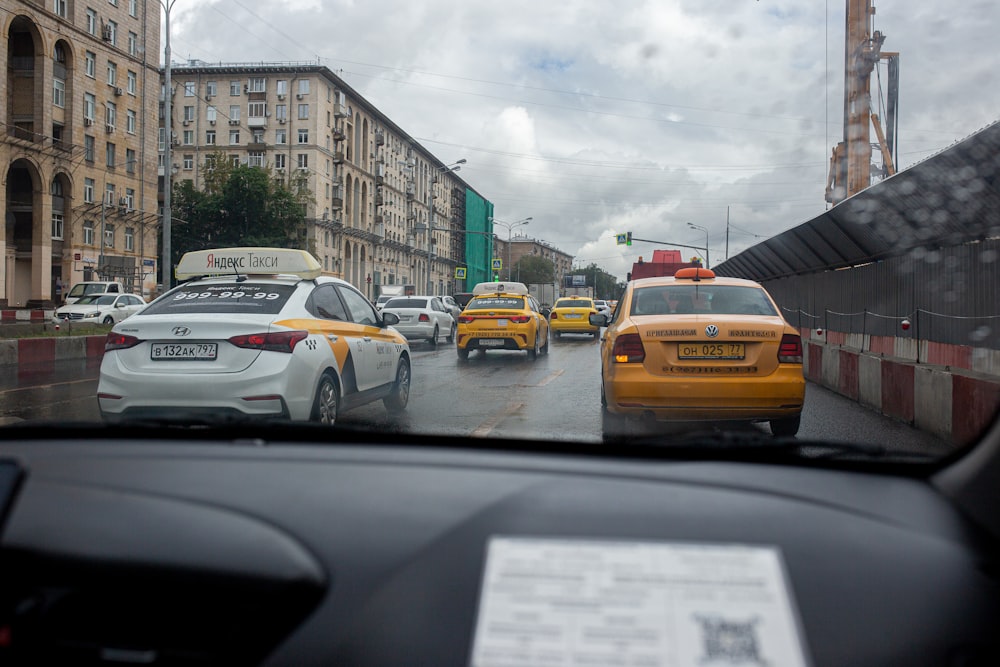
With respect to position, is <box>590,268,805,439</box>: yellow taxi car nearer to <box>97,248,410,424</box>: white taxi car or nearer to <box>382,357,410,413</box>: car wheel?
<box>97,248,410,424</box>: white taxi car

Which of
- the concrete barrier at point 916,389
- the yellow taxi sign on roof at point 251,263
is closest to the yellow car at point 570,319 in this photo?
the concrete barrier at point 916,389

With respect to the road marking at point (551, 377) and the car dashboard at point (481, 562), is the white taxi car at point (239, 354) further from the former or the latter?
the road marking at point (551, 377)

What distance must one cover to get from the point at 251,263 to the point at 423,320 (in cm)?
1468

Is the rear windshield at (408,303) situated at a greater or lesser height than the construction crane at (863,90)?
lesser

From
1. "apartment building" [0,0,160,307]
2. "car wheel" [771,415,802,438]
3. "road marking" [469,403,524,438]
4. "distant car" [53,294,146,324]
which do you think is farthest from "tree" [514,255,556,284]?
"car wheel" [771,415,802,438]

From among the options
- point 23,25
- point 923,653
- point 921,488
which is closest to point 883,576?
point 923,653

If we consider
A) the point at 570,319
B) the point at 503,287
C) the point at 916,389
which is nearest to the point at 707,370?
the point at 916,389

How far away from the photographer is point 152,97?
178 feet

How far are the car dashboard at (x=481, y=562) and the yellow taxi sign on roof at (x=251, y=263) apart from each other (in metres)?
5.52

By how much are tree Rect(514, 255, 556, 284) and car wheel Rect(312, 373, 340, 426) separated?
396ft

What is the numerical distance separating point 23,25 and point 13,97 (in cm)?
388

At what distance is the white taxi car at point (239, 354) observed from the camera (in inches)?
215

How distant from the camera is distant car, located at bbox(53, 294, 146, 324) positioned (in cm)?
2986

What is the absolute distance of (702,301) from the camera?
670 cm
